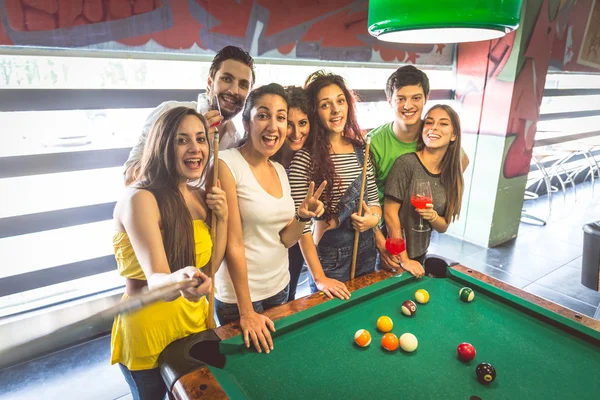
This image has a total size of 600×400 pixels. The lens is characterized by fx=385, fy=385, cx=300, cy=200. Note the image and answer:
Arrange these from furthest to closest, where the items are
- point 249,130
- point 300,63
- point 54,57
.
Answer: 1. point 300,63
2. point 54,57
3. point 249,130

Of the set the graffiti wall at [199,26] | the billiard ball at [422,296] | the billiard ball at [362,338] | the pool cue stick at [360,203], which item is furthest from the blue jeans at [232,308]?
the graffiti wall at [199,26]

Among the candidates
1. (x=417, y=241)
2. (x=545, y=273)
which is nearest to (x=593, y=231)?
(x=545, y=273)

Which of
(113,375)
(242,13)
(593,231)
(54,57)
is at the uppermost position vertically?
(242,13)

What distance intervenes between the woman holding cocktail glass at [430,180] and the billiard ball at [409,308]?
2.08ft

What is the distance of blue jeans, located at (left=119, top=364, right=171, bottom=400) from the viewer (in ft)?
5.41

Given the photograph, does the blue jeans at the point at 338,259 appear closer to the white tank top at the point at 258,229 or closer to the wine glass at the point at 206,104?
the white tank top at the point at 258,229

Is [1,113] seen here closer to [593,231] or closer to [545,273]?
[593,231]

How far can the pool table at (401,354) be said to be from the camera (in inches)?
51.9

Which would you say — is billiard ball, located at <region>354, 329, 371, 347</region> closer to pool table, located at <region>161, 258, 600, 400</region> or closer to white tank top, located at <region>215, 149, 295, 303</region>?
pool table, located at <region>161, 258, 600, 400</region>

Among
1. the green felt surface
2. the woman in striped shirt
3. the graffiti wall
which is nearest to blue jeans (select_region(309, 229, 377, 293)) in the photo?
the woman in striped shirt

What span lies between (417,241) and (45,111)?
2.69 metres

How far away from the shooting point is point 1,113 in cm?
254

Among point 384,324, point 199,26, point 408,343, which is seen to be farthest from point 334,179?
point 199,26

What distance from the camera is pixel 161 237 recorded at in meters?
1.62
